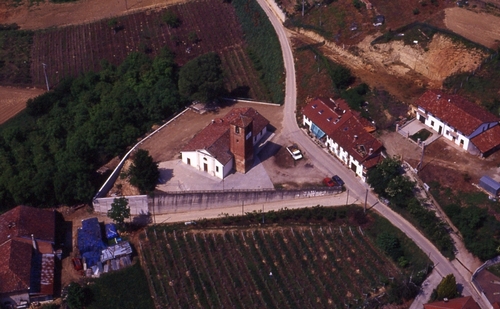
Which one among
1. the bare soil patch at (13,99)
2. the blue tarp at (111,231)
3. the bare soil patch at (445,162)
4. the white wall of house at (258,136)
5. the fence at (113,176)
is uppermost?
→ the bare soil patch at (445,162)

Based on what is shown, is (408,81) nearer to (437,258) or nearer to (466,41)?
(466,41)

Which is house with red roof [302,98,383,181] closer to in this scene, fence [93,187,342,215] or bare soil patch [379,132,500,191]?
bare soil patch [379,132,500,191]

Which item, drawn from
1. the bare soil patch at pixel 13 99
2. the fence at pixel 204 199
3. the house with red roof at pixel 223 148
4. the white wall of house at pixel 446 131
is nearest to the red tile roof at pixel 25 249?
the fence at pixel 204 199

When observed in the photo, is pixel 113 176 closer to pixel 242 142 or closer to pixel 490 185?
pixel 242 142

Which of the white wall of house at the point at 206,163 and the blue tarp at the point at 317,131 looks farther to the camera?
the blue tarp at the point at 317,131

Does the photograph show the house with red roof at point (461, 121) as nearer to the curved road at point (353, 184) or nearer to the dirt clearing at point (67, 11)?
the curved road at point (353, 184)

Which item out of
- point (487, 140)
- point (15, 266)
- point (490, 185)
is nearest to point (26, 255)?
point (15, 266)
